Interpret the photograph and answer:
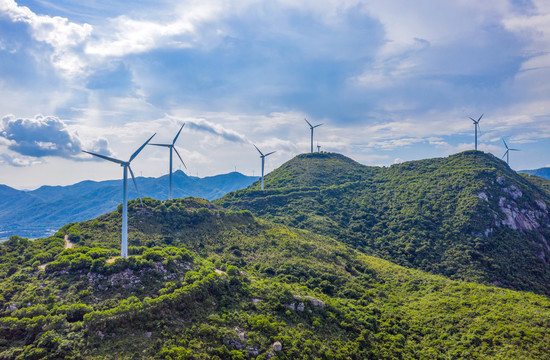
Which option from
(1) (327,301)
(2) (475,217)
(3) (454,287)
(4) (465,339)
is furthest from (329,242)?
(2) (475,217)

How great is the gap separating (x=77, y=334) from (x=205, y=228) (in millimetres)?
64335

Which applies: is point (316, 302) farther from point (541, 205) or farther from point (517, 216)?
point (541, 205)

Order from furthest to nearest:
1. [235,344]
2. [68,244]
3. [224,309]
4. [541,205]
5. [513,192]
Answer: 1. [541,205]
2. [513,192]
3. [68,244]
4. [224,309]
5. [235,344]

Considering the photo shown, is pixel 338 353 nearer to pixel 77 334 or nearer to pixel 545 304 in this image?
pixel 77 334

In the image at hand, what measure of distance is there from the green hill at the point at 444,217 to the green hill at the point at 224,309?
38.7 metres

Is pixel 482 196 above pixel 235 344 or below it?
above

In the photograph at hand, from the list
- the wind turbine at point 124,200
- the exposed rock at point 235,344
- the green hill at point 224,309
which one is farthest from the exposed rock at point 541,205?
the wind turbine at point 124,200

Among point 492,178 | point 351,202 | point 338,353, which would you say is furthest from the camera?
point 351,202

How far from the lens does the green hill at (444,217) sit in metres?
118

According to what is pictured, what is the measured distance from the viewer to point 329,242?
12156cm

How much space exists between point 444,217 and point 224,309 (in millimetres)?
132099

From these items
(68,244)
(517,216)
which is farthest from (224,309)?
(517,216)

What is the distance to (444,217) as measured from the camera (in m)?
145

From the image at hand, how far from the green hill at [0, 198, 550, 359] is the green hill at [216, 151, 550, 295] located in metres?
38.7
